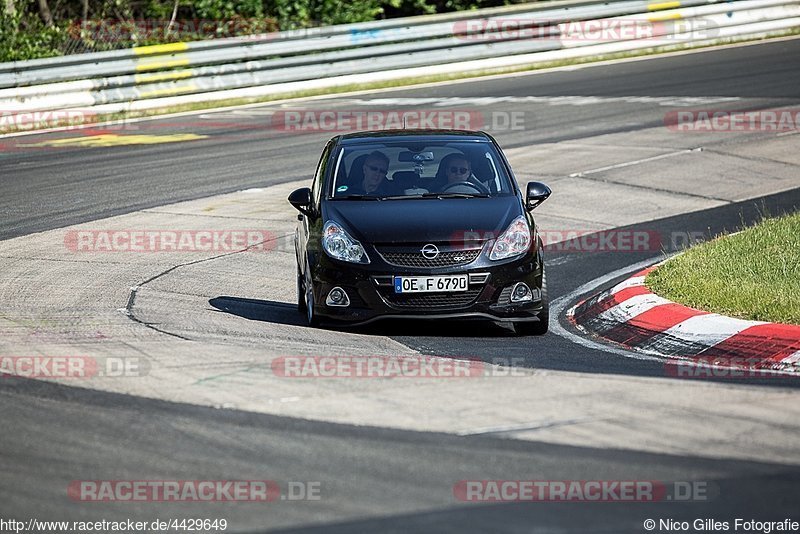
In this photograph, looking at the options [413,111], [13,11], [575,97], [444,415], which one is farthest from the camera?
[13,11]

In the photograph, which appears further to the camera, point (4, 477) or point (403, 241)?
point (403, 241)

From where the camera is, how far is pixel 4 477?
5566mm

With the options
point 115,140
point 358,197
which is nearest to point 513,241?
point 358,197

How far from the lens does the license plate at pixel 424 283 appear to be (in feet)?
29.6

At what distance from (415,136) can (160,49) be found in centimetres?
1348

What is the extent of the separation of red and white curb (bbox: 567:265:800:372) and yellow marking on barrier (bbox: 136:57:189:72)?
14.2m

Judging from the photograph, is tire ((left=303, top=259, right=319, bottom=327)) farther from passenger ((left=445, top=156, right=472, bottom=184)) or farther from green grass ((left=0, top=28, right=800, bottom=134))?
green grass ((left=0, top=28, right=800, bottom=134))

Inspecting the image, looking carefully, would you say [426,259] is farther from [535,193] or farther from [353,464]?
[353,464]

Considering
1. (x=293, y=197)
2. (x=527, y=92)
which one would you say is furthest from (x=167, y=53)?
(x=293, y=197)

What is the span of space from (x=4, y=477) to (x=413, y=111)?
16.0 metres

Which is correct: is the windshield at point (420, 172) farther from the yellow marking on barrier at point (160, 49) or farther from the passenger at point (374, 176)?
the yellow marking on barrier at point (160, 49)

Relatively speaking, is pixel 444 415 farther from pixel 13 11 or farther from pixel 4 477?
pixel 13 11

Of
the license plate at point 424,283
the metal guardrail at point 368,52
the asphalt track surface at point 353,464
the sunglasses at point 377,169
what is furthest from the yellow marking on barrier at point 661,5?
A: the license plate at point 424,283

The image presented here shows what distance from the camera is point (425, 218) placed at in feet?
30.7
